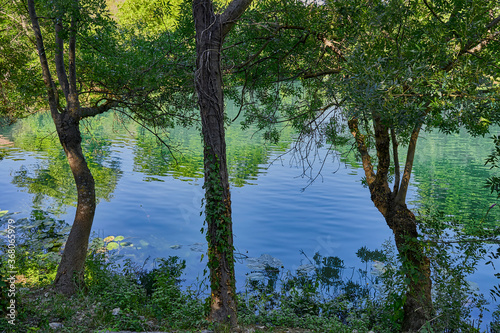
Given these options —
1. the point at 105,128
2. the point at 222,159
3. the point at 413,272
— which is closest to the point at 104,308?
the point at 222,159

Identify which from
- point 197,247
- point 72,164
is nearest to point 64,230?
point 197,247

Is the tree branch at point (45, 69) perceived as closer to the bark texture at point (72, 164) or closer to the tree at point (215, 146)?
the bark texture at point (72, 164)

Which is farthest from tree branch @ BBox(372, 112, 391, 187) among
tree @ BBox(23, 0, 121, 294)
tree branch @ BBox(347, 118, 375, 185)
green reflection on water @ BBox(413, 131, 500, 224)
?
tree @ BBox(23, 0, 121, 294)

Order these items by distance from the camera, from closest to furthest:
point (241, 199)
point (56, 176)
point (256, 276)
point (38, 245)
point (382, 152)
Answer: point (382, 152) < point (256, 276) < point (38, 245) < point (241, 199) < point (56, 176)

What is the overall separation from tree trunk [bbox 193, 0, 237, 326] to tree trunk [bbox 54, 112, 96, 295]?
3.24 m

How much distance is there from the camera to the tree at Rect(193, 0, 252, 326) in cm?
571

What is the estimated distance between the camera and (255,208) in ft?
55.2

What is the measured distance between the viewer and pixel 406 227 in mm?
7133

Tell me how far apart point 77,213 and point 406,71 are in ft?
21.5

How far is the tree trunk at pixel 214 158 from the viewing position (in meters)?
5.71

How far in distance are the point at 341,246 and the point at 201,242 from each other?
16.2 ft

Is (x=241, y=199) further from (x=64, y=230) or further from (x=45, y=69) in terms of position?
(x=45, y=69)

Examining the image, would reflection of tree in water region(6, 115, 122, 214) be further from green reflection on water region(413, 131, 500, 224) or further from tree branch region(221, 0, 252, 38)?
green reflection on water region(413, 131, 500, 224)

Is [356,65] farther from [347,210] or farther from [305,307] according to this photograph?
[347,210]
